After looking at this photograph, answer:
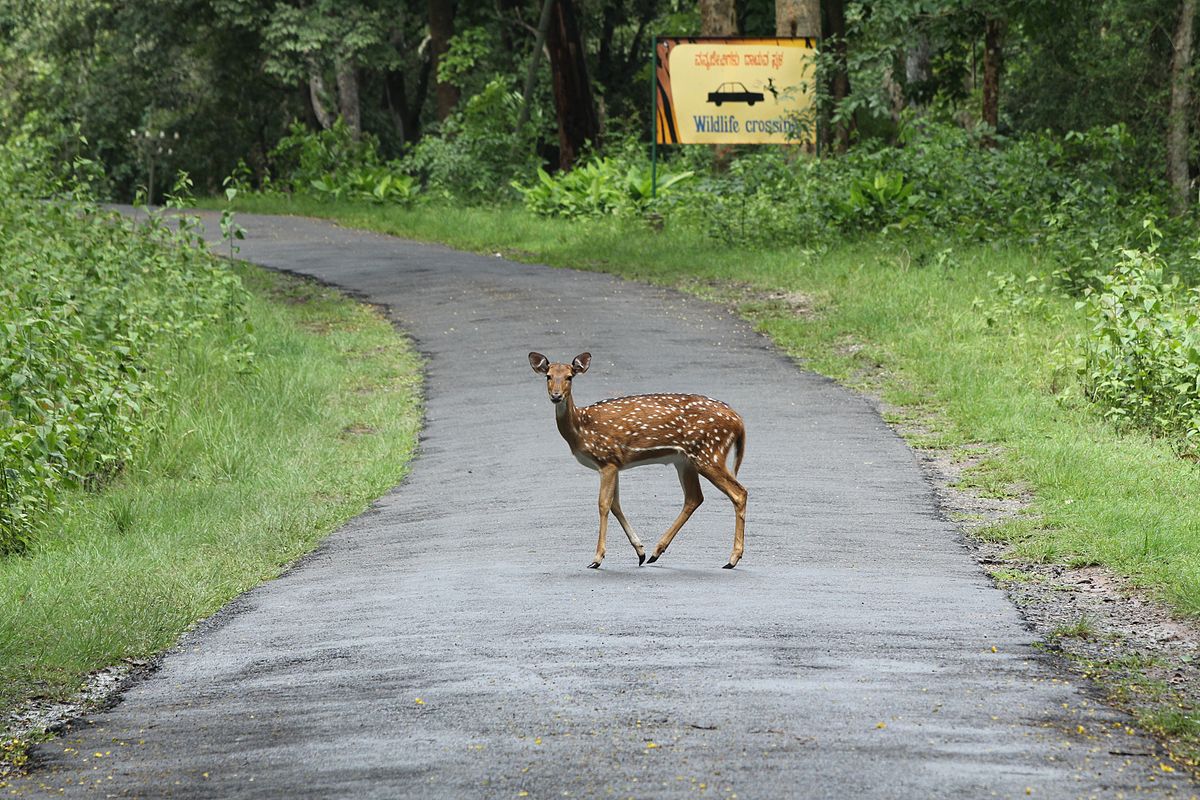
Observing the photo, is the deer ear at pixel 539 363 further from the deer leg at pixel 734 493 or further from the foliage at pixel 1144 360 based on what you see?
the foliage at pixel 1144 360

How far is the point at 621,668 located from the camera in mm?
7418

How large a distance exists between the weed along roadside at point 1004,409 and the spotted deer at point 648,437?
1718 millimetres

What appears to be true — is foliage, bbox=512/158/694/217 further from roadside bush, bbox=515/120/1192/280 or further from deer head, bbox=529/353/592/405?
deer head, bbox=529/353/592/405

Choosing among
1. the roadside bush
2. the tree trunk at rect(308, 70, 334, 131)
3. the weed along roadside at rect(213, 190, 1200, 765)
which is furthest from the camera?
the tree trunk at rect(308, 70, 334, 131)

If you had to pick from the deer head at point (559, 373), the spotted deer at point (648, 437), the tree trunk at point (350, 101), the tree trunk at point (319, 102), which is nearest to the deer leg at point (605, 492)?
the spotted deer at point (648, 437)

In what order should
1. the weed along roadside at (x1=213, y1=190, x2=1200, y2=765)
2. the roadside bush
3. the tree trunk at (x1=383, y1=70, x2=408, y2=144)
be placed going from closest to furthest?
the weed along roadside at (x1=213, y1=190, x2=1200, y2=765), the roadside bush, the tree trunk at (x1=383, y1=70, x2=408, y2=144)

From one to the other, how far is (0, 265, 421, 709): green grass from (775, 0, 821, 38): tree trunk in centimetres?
1099

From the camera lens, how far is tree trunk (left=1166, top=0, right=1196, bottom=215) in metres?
28.4

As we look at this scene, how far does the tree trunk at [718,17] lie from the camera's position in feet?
102

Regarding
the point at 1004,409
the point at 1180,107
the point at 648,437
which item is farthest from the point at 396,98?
→ the point at 648,437

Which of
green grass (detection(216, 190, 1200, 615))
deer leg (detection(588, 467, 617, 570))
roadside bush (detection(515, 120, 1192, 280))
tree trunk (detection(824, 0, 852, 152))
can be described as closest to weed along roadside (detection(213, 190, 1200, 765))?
green grass (detection(216, 190, 1200, 615))

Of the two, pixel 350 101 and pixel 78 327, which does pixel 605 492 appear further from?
pixel 350 101

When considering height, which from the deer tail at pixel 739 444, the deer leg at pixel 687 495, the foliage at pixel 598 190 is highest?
the deer tail at pixel 739 444

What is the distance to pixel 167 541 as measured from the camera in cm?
1116
